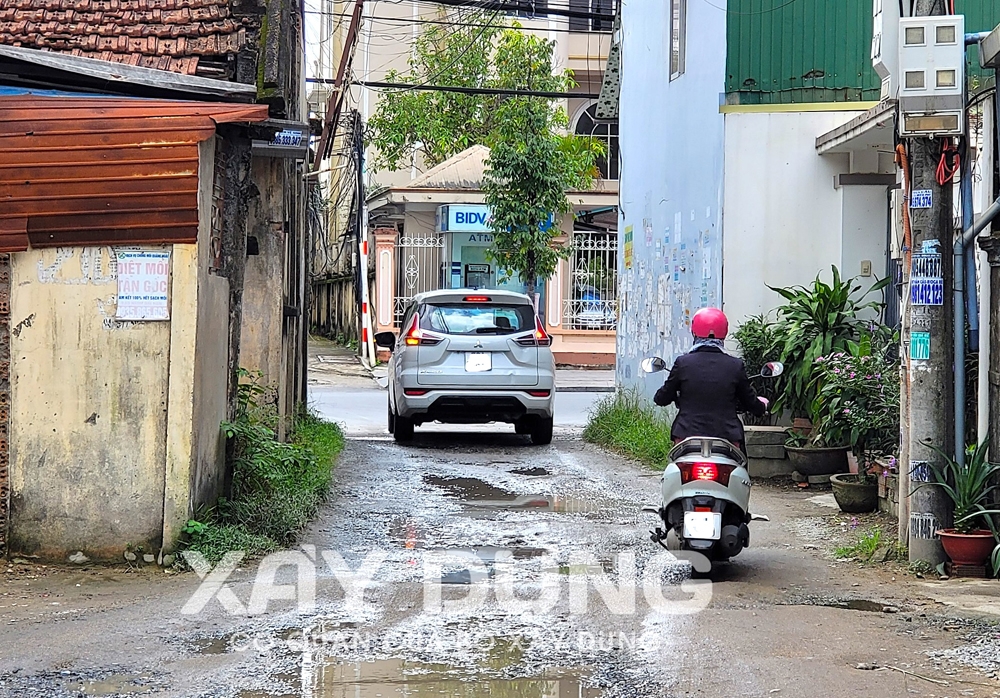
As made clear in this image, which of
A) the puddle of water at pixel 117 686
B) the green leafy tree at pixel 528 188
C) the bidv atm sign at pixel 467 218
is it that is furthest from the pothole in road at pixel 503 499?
the bidv atm sign at pixel 467 218

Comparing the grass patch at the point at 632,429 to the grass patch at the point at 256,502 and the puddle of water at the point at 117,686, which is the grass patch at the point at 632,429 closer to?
the grass patch at the point at 256,502

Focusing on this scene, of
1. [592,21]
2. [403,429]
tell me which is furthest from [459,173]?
[403,429]

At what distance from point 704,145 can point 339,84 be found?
28.5 ft

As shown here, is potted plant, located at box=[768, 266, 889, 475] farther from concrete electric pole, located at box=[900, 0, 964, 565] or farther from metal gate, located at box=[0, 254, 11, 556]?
metal gate, located at box=[0, 254, 11, 556]

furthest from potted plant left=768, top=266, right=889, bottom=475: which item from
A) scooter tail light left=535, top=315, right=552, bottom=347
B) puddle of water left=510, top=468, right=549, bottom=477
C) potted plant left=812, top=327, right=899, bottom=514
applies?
scooter tail light left=535, top=315, right=552, bottom=347

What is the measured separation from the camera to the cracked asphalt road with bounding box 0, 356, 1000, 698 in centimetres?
550

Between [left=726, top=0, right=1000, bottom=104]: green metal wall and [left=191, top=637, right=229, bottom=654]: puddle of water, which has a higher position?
[left=726, top=0, right=1000, bottom=104]: green metal wall

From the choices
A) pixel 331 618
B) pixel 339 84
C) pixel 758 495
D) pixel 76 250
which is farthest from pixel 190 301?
pixel 339 84

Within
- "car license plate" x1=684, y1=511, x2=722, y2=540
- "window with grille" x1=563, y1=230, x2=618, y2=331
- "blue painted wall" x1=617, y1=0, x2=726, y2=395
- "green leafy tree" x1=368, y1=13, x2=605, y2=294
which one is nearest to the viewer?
"car license plate" x1=684, y1=511, x2=722, y2=540

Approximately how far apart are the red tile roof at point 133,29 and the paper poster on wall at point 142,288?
1825 mm

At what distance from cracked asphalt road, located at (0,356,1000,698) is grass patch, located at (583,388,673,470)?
345cm

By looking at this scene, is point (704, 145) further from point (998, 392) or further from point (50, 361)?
point (50, 361)

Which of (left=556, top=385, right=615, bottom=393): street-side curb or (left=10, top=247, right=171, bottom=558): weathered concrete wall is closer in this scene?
(left=10, top=247, right=171, bottom=558): weathered concrete wall

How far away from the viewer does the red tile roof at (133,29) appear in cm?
917
